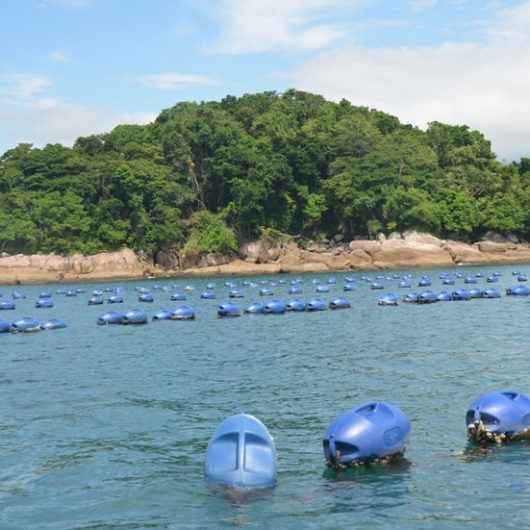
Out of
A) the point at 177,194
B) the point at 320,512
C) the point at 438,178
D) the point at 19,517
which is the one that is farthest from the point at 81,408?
the point at 438,178

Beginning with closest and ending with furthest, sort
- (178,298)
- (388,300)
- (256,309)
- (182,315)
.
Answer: (182,315), (256,309), (388,300), (178,298)

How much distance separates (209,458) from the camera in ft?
68.4

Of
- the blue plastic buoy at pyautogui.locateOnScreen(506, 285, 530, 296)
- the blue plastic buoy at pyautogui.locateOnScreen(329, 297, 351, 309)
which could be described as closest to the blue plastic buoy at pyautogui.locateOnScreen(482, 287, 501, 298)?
the blue plastic buoy at pyautogui.locateOnScreen(506, 285, 530, 296)

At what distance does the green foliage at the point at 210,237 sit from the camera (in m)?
136

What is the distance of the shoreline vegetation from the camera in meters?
135

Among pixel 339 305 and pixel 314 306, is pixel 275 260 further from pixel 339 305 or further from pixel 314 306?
pixel 314 306

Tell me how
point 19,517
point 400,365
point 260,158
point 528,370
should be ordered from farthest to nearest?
1. point 260,158
2. point 400,365
3. point 528,370
4. point 19,517

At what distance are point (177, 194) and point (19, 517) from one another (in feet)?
390

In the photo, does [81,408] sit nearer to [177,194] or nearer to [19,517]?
[19,517]

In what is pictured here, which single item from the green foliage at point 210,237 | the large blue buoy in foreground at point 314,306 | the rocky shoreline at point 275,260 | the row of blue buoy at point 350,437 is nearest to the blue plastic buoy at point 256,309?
the large blue buoy in foreground at point 314,306

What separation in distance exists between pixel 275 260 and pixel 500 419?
11416 centimetres

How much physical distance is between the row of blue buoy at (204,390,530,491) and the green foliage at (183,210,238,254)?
112537 mm

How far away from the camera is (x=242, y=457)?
2011 centimetres

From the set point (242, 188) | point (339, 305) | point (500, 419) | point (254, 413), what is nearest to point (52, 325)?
point (339, 305)
